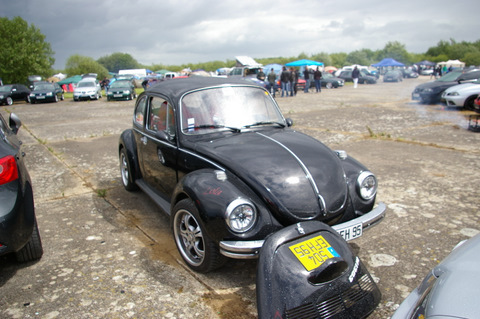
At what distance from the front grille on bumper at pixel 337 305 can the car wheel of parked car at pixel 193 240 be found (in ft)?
3.10

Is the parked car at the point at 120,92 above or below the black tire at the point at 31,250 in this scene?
above

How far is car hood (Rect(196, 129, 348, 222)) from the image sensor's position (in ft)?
9.89

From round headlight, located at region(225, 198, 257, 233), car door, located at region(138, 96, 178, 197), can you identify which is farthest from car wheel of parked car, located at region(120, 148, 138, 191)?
round headlight, located at region(225, 198, 257, 233)

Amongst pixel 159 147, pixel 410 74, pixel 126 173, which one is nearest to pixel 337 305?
pixel 159 147

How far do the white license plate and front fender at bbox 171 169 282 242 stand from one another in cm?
53

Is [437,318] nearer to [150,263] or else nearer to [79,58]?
[150,263]

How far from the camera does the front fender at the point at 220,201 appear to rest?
288 cm

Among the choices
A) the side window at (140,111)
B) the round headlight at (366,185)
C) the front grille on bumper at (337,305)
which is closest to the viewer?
the front grille on bumper at (337,305)

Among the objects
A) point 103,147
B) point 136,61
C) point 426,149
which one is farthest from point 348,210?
point 136,61

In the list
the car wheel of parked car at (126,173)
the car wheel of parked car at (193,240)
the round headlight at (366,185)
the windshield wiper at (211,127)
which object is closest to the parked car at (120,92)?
the car wheel of parked car at (126,173)

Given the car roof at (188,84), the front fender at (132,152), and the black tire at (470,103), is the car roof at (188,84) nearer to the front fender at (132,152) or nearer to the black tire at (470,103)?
the front fender at (132,152)

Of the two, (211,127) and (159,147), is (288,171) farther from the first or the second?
(159,147)

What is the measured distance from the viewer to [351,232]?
309cm

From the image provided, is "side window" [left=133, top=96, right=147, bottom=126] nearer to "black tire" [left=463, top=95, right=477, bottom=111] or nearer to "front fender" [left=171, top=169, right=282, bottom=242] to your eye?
"front fender" [left=171, top=169, right=282, bottom=242]
